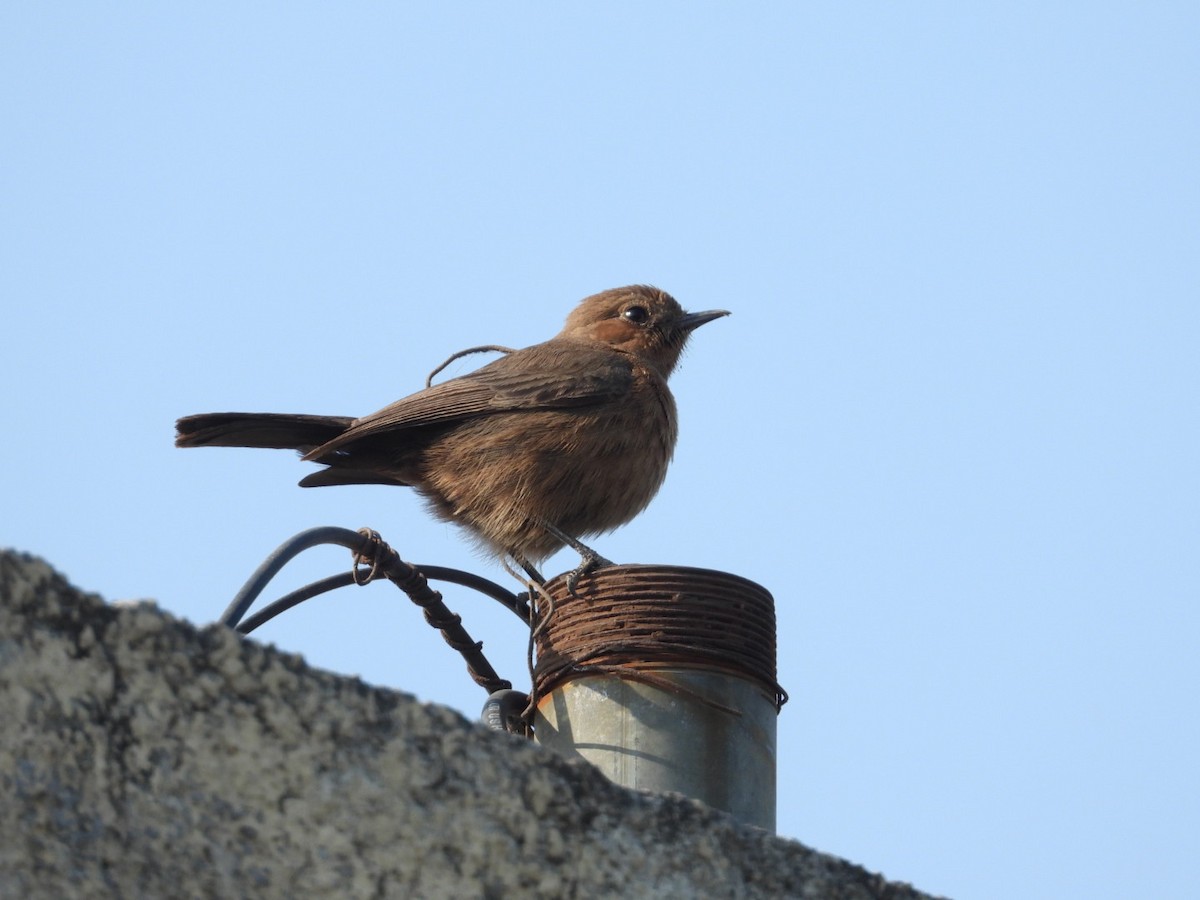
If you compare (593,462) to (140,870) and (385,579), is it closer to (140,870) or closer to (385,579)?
(385,579)

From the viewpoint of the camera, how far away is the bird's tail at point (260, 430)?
701 cm

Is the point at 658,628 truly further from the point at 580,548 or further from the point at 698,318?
the point at 698,318

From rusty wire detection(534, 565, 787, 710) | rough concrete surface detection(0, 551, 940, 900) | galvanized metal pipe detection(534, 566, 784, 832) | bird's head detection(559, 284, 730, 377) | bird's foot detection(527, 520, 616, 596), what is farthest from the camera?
bird's head detection(559, 284, 730, 377)

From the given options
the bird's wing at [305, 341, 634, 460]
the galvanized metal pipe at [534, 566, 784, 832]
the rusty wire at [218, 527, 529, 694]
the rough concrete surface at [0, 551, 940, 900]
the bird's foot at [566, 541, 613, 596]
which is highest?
the bird's wing at [305, 341, 634, 460]

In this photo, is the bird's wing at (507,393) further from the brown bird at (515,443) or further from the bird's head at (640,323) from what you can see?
the bird's head at (640,323)

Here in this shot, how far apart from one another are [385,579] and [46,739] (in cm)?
265

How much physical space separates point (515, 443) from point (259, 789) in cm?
497

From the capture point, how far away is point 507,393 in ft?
24.8

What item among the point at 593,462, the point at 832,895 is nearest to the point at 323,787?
the point at 832,895

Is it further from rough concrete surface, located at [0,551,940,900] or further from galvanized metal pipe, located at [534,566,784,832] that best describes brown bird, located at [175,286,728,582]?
rough concrete surface, located at [0,551,940,900]

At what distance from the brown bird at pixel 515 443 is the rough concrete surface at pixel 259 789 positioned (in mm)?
4275

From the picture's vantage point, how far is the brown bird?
7.14 m

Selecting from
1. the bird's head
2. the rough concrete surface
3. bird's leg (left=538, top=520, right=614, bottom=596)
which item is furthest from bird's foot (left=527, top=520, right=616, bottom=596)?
the rough concrete surface

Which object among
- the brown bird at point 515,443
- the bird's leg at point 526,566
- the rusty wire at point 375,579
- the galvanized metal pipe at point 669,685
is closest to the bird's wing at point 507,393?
the brown bird at point 515,443
